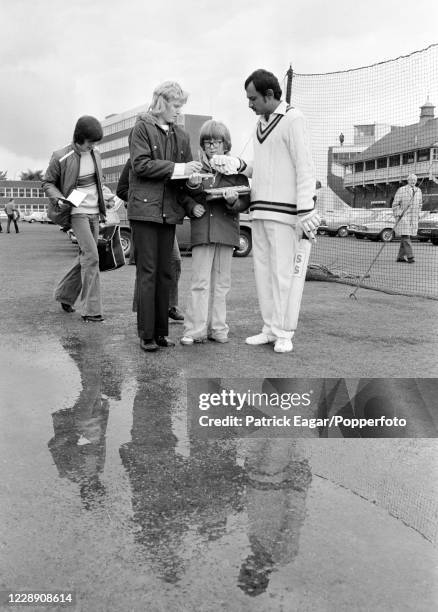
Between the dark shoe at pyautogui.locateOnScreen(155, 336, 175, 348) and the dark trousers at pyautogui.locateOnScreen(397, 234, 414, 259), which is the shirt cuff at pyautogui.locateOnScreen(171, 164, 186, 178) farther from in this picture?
the dark trousers at pyautogui.locateOnScreen(397, 234, 414, 259)

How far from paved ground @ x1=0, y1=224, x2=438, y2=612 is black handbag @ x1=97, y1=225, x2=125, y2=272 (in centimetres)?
226

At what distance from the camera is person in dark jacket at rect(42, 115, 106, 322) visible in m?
6.71

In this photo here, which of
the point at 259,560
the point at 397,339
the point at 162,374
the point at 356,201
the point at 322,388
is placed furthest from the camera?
the point at 356,201

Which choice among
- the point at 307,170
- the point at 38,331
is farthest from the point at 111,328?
the point at 307,170

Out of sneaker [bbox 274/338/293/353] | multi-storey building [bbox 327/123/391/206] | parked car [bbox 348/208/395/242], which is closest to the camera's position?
sneaker [bbox 274/338/293/353]

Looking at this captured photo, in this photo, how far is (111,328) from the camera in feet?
21.3

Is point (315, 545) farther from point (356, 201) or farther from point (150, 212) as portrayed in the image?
point (356, 201)

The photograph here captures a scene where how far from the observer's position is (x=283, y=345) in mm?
5562

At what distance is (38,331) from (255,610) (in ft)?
15.5

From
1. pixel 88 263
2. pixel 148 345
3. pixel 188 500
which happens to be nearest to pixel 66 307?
pixel 88 263

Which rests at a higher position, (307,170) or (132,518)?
(307,170)

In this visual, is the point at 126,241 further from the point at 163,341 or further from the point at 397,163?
the point at 163,341

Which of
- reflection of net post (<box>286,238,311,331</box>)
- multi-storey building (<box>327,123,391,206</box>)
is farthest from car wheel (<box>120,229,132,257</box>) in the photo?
reflection of net post (<box>286,238,311,331</box>)

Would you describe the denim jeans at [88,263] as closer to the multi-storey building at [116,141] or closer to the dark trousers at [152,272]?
the dark trousers at [152,272]
